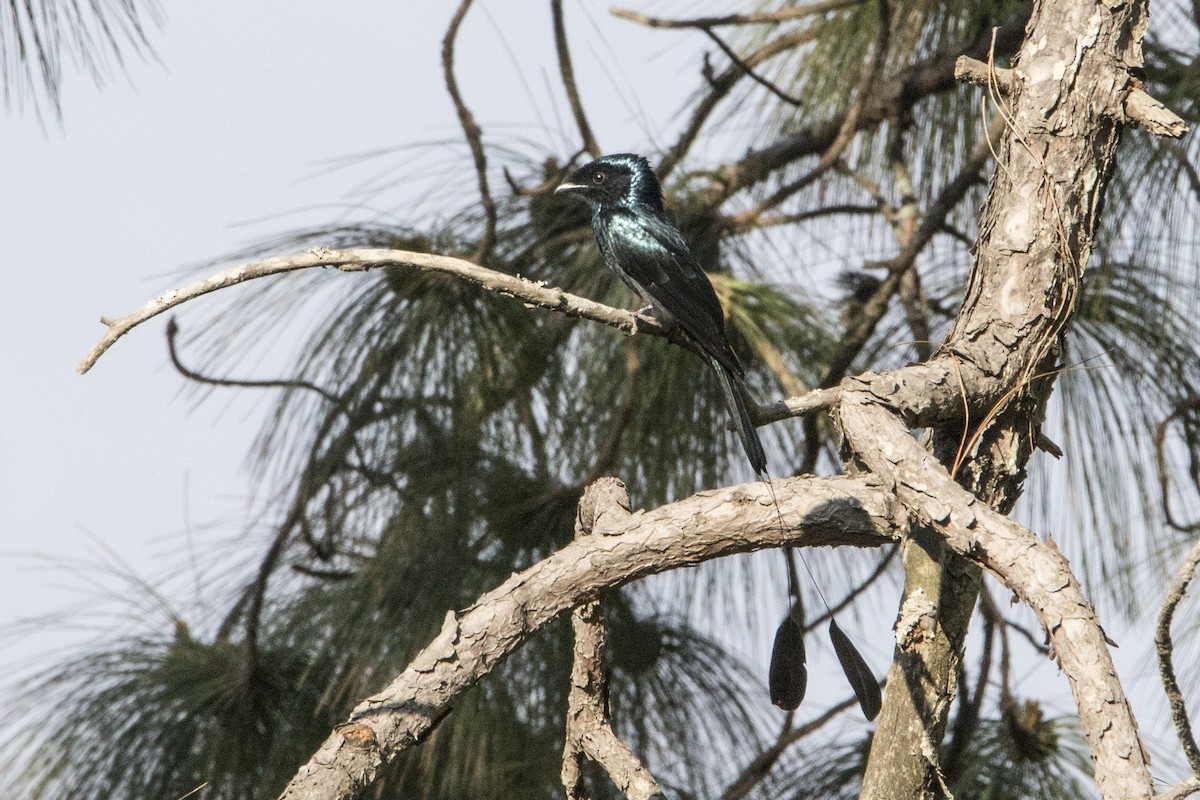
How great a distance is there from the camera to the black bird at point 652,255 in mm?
2561

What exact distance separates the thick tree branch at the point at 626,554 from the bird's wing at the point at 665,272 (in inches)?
31.0

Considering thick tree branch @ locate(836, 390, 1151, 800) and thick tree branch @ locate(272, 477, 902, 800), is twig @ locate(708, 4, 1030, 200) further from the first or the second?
thick tree branch @ locate(836, 390, 1151, 800)

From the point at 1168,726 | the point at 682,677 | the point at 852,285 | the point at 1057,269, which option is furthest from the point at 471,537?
the point at 1057,269

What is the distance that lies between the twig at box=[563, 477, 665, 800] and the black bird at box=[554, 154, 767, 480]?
13.8 inches

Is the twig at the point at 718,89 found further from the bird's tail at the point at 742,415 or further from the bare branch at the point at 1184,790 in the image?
the bare branch at the point at 1184,790

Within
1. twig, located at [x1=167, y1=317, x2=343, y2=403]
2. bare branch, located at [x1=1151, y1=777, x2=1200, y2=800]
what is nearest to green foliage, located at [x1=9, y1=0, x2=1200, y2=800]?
twig, located at [x1=167, y1=317, x2=343, y2=403]

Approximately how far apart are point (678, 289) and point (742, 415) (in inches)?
23.7

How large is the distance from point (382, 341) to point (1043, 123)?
6.39 feet

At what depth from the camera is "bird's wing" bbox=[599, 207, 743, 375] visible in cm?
264

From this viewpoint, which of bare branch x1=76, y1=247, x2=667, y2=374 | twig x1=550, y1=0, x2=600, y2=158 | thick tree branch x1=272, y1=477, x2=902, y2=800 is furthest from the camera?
twig x1=550, y1=0, x2=600, y2=158

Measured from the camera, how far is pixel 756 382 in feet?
12.1

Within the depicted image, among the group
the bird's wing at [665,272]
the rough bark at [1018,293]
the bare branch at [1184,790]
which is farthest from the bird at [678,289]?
the bare branch at [1184,790]

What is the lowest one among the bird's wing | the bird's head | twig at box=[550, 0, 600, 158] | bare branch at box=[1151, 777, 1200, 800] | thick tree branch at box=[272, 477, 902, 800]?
bare branch at box=[1151, 777, 1200, 800]

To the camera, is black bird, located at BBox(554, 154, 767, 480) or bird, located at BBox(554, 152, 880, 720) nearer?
bird, located at BBox(554, 152, 880, 720)
